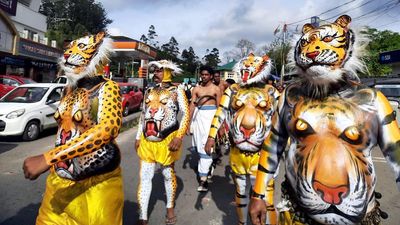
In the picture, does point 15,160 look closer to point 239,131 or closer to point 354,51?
point 239,131

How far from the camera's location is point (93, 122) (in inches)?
95.3

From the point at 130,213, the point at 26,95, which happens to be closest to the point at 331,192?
the point at 130,213

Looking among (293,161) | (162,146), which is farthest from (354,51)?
(162,146)

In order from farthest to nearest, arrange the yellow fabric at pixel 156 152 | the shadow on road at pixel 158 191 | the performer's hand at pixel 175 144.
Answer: the shadow on road at pixel 158 191 < the yellow fabric at pixel 156 152 < the performer's hand at pixel 175 144

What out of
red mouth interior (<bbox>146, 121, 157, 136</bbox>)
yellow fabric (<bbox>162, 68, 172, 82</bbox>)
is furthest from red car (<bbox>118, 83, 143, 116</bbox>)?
red mouth interior (<bbox>146, 121, 157, 136</bbox>)

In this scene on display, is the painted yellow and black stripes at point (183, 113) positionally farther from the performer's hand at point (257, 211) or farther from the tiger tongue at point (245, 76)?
the performer's hand at point (257, 211)

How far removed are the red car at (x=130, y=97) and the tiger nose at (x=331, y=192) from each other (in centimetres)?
1488

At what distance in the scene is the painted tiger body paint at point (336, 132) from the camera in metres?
1.87

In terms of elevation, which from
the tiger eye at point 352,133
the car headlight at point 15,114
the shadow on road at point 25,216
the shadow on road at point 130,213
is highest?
the tiger eye at point 352,133

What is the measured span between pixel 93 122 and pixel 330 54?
1.56 metres

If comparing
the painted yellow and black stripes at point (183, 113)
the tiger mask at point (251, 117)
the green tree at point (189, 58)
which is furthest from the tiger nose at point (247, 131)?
the green tree at point (189, 58)

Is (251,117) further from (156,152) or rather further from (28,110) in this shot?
(28,110)

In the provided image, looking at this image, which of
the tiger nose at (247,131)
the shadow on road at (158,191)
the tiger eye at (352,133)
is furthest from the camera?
the shadow on road at (158,191)

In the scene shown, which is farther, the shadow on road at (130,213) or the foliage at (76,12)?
the foliage at (76,12)
